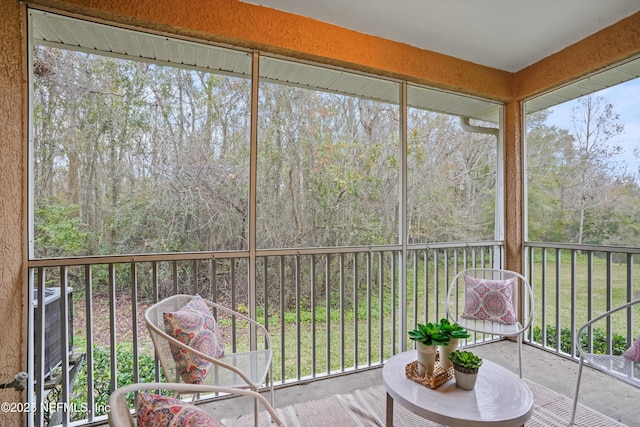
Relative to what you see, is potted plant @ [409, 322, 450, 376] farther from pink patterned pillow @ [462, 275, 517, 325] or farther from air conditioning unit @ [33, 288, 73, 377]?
air conditioning unit @ [33, 288, 73, 377]

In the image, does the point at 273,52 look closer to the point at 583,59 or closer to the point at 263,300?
the point at 263,300

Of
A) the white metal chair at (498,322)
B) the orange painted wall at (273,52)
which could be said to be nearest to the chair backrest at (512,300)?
the white metal chair at (498,322)

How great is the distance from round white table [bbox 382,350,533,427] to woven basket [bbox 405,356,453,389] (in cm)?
2

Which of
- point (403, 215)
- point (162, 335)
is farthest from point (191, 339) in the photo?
point (403, 215)

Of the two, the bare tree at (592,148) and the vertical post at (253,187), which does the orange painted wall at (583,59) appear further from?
the vertical post at (253,187)

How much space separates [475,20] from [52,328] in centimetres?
342

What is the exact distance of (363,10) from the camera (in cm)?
209

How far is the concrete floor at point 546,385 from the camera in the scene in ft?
6.43

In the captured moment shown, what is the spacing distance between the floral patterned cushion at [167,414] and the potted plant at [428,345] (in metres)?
1.04

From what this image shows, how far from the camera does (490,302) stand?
235cm

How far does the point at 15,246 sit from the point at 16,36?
113 centimetres

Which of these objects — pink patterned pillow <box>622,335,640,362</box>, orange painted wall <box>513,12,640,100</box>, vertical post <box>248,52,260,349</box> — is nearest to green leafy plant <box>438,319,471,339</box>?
pink patterned pillow <box>622,335,640,362</box>

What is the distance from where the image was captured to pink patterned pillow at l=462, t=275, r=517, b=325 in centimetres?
230

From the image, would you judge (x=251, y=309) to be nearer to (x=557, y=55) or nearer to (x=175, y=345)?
(x=175, y=345)
